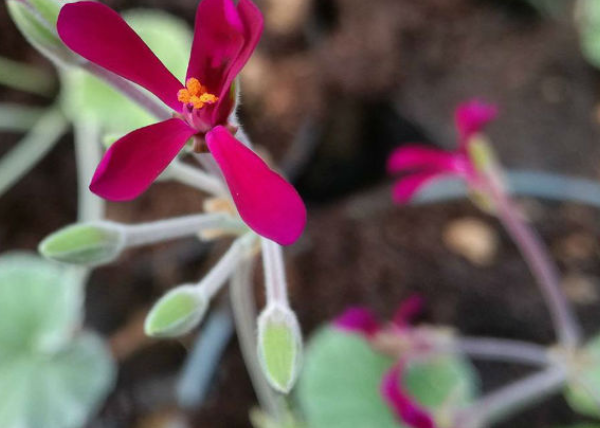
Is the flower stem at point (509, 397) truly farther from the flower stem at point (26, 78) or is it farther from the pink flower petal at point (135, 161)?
the flower stem at point (26, 78)

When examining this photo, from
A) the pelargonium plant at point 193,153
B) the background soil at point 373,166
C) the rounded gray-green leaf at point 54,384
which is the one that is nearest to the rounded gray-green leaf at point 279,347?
the pelargonium plant at point 193,153

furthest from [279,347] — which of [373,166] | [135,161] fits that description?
[373,166]

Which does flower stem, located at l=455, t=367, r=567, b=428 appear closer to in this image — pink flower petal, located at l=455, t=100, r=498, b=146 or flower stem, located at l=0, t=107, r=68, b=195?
pink flower petal, located at l=455, t=100, r=498, b=146

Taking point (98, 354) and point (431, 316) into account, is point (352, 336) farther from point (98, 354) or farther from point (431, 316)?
point (98, 354)

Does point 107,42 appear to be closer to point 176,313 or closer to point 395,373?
point 176,313

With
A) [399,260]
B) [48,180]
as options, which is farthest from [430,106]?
[48,180]
